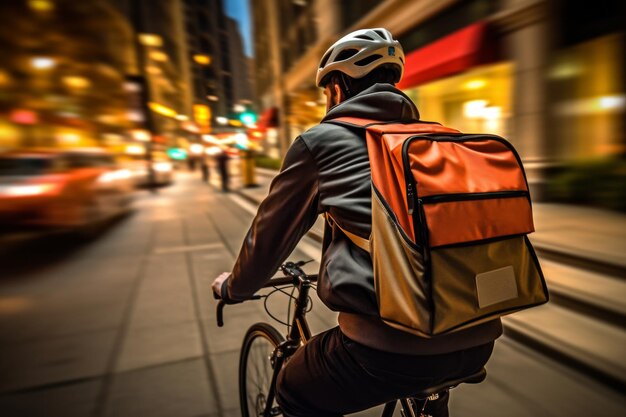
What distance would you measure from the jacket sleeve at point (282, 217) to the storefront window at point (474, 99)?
8731 millimetres

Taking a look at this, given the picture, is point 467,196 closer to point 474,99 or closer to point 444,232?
point 444,232

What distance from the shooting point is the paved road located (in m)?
2.71

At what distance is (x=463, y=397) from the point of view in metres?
2.72

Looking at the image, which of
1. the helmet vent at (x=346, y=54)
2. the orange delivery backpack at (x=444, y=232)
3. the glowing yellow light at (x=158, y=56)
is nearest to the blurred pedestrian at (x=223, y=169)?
the helmet vent at (x=346, y=54)

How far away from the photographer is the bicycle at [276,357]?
1.50m

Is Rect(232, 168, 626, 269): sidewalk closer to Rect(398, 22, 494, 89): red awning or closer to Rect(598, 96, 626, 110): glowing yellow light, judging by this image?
Rect(598, 96, 626, 110): glowing yellow light

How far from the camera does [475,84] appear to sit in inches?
439

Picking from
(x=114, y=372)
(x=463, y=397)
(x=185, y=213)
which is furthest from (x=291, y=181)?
(x=185, y=213)

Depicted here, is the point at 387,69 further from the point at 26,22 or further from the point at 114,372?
the point at 26,22

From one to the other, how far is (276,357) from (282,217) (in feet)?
2.74

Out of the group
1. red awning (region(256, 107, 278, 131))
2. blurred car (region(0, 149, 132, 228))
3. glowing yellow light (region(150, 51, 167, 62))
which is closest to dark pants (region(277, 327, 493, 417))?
blurred car (region(0, 149, 132, 228))

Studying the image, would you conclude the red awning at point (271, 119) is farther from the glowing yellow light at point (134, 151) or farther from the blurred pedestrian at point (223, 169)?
the glowing yellow light at point (134, 151)

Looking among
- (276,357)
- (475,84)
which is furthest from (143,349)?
(475,84)

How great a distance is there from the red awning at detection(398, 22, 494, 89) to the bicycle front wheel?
796 centimetres
